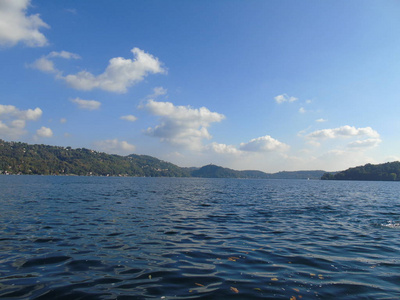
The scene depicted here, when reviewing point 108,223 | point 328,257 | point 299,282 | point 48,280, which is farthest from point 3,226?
point 328,257

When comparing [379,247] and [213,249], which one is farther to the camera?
[379,247]

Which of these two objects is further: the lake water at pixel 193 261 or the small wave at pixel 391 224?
the small wave at pixel 391 224

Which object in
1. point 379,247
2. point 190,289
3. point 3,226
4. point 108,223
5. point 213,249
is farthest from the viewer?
point 108,223

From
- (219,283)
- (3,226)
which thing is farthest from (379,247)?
(3,226)

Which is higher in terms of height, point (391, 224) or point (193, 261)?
point (193, 261)

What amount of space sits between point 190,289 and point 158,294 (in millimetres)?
1197

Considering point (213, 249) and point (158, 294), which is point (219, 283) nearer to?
point (158, 294)

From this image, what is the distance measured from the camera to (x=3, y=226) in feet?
61.8

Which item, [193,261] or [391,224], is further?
[391,224]

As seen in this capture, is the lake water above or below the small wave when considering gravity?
above

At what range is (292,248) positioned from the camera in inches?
583

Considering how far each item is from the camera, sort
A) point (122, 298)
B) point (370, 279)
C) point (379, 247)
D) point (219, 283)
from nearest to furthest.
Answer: point (122, 298)
point (219, 283)
point (370, 279)
point (379, 247)

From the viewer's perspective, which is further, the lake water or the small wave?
the small wave

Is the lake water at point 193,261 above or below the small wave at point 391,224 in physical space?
above
